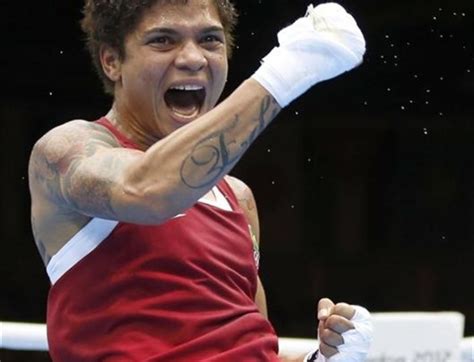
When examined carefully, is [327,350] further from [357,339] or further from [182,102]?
[182,102]

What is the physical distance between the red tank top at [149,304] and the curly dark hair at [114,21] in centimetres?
31

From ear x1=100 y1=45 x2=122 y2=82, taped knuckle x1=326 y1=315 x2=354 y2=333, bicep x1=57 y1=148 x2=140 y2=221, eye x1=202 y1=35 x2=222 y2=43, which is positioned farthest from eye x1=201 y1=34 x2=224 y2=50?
taped knuckle x1=326 y1=315 x2=354 y2=333

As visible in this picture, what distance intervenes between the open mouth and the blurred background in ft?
9.48

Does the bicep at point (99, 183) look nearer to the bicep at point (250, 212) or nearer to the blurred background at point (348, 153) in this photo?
the bicep at point (250, 212)

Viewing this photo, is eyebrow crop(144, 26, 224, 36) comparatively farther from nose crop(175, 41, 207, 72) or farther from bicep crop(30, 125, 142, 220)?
bicep crop(30, 125, 142, 220)

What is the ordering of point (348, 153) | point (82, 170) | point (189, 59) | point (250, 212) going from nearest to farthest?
point (82, 170) → point (189, 59) → point (250, 212) → point (348, 153)

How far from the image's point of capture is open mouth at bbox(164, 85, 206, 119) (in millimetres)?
1735

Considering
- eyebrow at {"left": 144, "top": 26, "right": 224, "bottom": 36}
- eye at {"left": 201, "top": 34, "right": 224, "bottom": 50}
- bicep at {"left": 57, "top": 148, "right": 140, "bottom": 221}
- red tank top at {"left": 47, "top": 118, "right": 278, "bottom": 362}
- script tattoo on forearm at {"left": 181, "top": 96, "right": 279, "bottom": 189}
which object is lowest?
red tank top at {"left": 47, "top": 118, "right": 278, "bottom": 362}

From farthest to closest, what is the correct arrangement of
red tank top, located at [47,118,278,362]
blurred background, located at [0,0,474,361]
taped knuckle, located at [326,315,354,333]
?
blurred background, located at [0,0,474,361]
taped knuckle, located at [326,315,354,333]
red tank top, located at [47,118,278,362]

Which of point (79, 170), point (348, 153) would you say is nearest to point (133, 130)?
point (79, 170)

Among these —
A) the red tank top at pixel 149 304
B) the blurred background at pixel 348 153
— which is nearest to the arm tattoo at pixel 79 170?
the red tank top at pixel 149 304

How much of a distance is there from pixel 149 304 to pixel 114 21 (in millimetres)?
458

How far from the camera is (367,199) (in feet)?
16.7

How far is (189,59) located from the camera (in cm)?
168
